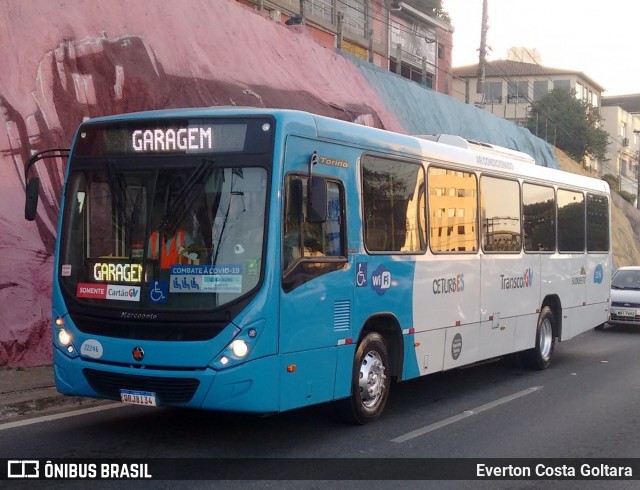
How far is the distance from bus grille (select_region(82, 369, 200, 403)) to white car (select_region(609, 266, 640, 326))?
1448 centimetres

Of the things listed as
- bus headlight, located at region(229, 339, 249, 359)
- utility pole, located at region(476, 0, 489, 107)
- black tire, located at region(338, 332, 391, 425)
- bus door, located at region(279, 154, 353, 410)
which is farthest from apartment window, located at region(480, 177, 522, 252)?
→ utility pole, located at region(476, 0, 489, 107)

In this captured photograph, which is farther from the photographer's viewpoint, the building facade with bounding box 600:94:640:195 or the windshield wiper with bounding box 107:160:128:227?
the building facade with bounding box 600:94:640:195

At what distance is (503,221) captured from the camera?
1146 cm

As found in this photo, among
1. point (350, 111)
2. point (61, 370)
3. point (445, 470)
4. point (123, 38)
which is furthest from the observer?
point (350, 111)

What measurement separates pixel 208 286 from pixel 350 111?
16528 mm

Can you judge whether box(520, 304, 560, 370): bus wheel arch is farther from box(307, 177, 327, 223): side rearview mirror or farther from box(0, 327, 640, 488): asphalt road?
box(307, 177, 327, 223): side rearview mirror

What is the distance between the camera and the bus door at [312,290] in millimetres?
7105

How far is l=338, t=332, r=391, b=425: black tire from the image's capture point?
8.12 m

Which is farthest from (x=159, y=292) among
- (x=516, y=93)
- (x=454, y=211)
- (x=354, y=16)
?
(x=516, y=93)

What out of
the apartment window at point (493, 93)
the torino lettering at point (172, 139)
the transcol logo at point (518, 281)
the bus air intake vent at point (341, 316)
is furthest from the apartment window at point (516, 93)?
the torino lettering at point (172, 139)

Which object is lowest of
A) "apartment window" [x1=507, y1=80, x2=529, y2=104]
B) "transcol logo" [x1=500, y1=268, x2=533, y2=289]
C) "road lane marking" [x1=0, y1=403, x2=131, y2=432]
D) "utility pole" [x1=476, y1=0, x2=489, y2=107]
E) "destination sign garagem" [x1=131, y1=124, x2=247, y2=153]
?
"road lane marking" [x1=0, y1=403, x2=131, y2=432]

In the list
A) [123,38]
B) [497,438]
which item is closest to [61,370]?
[497,438]

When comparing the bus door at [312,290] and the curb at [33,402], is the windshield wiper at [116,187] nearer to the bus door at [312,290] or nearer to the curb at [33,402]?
the bus door at [312,290]

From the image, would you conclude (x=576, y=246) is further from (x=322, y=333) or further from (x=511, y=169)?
(x=322, y=333)
